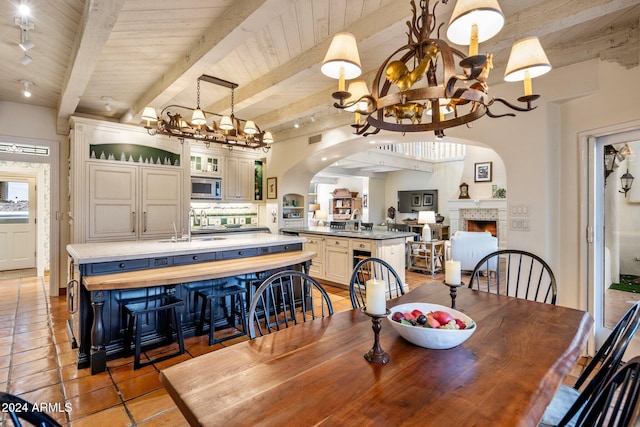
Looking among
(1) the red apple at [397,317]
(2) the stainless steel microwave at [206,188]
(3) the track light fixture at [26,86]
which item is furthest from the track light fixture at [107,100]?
(1) the red apple at [397,317]

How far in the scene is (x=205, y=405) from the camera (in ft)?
3.18

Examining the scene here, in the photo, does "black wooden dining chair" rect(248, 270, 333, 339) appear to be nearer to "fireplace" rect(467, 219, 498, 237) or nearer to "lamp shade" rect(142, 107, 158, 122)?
"lamp shade" rect(142, 107, 158, 122)

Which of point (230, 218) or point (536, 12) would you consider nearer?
point (536, 12)

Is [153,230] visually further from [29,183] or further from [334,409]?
[334,409]

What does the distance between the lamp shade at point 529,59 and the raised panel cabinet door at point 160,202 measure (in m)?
4.95

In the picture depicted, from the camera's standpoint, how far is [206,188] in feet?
19.7

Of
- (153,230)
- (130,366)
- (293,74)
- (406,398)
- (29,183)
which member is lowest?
(130,366)

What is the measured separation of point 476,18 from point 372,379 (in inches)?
59.8

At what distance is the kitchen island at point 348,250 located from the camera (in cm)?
475

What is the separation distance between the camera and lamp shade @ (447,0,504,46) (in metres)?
1.27

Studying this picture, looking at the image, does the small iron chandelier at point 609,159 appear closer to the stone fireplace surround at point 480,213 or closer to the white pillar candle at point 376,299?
the white pillar candle at point 376,299

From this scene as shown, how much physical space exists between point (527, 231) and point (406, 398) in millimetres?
2715

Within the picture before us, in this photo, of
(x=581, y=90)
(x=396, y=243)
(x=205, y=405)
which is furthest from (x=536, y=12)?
(x=396, y=243)

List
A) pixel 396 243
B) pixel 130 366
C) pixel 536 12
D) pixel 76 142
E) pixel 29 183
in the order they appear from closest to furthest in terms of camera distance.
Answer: pixel 536 12
pixel 130 366
pixel 76 142
pixel 396 243
pixel 29 183
